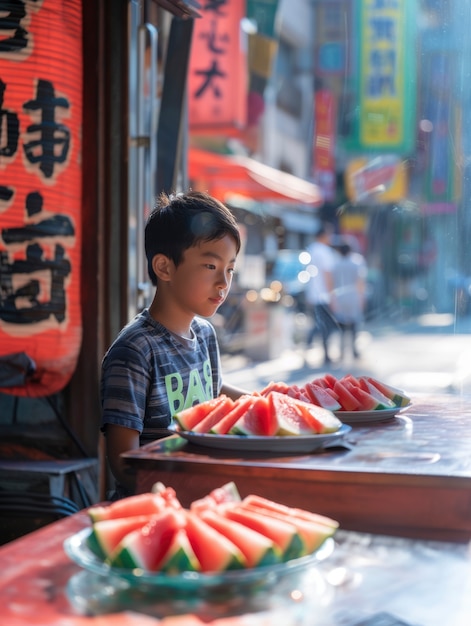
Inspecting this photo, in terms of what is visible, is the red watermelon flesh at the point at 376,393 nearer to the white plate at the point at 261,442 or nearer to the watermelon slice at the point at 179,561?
the white plate at the point at 261,442

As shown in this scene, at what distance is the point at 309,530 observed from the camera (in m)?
1.41

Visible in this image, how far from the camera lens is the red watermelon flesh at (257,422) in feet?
6.34

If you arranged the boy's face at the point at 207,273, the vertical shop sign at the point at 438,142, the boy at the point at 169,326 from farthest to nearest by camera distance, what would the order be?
the vertical shop sign at the point at 438,142, the boy's face at the point at 207,273, the boy at the point at 169,326

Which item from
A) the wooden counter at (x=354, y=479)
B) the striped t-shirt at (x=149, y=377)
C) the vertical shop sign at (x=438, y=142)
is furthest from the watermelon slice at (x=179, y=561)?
the vertical shop sign at (x=438, y=142)

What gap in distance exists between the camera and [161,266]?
288 centimetres

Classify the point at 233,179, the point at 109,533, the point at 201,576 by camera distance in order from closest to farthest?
the point at 201,576, the point at 109,533, the point at 233,179

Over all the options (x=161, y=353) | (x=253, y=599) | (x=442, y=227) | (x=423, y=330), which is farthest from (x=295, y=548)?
(x=442, y=227)

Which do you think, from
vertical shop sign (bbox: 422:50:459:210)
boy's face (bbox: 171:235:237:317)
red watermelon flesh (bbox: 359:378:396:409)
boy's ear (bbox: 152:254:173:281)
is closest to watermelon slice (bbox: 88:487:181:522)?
red watermelon flesh (bbox: 359:378:396:409)

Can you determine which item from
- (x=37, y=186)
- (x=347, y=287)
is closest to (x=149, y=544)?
(x=37, y=186)

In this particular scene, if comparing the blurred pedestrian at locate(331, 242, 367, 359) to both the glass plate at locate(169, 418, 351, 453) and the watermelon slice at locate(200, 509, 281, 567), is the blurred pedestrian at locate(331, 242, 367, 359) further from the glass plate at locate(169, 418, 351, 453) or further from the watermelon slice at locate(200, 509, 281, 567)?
the watermelon slice at locate(200, 509, 281, 567)

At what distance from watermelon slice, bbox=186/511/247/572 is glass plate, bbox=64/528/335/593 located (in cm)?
2

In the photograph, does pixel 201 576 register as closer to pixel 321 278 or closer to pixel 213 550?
pixel 213 550

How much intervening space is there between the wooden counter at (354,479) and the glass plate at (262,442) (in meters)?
→ 0.02

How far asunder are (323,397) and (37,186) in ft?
7.43
